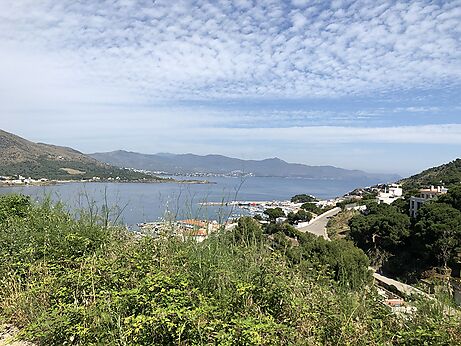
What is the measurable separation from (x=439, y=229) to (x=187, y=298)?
69.5ft

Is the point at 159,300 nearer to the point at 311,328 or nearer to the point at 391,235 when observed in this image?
the point at 311,328

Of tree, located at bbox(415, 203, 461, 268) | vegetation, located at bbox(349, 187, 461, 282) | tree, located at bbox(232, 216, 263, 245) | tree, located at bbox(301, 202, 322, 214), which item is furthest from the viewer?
tree, located at bbox(301, 202, 322, 214)

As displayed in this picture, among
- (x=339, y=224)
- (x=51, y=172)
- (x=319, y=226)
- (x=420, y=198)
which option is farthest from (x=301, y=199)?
(x=51, y=172)

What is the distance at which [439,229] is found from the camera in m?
20.1

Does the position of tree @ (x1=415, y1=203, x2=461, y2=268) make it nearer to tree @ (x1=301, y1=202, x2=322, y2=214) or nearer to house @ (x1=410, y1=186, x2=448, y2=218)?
house @ (x1=410, y1=186, x2=448, y2=218)

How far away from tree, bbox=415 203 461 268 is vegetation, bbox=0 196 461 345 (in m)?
18.0

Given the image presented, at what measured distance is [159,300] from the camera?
219 cm

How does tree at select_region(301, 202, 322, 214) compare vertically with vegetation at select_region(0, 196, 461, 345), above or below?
below

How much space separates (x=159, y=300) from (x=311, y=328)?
896 mm

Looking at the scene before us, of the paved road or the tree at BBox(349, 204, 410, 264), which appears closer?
the tree at BBox(349, 204, 410, 264)

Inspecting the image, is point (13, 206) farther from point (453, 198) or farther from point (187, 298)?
point (453, 198)

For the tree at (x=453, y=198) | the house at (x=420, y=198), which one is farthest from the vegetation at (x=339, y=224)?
the tree at (x=453, y=198)

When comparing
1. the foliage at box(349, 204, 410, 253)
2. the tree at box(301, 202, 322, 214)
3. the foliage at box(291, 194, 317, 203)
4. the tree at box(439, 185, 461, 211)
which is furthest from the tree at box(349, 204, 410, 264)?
the foliage at box(291, 194, 317, 203)

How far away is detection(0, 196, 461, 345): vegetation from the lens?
2016mm
